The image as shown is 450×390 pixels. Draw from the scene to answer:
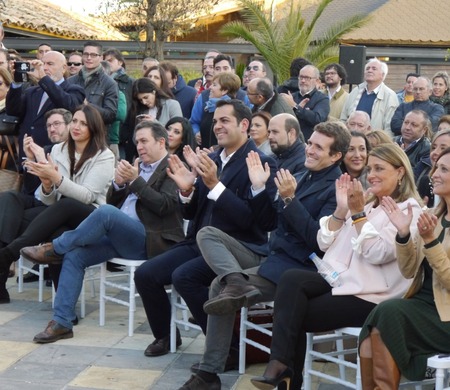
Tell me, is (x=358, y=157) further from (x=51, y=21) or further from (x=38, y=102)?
(x=51, y=21)

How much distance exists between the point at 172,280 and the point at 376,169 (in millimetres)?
1646

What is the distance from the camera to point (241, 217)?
591cm

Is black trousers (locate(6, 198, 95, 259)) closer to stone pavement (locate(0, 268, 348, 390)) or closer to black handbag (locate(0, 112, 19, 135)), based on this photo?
stone pavement (locate(0, 268, 348, 390))

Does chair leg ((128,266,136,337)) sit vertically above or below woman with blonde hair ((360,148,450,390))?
below

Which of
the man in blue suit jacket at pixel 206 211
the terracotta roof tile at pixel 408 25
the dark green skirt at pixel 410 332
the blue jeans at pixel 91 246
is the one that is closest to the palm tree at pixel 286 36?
the terracotta roof tile at pixel 408 25

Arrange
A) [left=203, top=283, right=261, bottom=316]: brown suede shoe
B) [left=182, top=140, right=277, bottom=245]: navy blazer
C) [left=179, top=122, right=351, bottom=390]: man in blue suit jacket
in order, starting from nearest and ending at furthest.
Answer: [left=203, top=283, right=261, bottom=316]: brown suede shoe
[left=179, top=122, right=351, bottom=390]: man in blue suit jacket
[left=182, top=140, right=277, bottom=245]: navy blazer

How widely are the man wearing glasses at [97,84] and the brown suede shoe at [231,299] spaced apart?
13.5 ft

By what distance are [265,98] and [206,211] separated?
280 cm

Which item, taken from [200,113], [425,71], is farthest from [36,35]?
[200,113]

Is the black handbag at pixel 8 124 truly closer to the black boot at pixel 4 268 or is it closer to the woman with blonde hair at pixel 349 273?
the black boot at pixel 4 268

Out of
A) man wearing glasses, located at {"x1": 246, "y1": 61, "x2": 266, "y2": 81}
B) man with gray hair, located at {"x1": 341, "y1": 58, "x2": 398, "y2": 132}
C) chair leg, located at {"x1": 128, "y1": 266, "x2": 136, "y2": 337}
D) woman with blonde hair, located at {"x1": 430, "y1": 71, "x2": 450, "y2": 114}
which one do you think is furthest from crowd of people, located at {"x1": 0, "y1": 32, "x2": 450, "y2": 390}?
woman with blonde hair, located at {"x1": 430, "y1": 71, "x2": 450, "y2": 114}

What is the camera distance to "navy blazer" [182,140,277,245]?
5906mm

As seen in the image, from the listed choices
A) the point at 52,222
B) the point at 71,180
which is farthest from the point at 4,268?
the point at 71,180

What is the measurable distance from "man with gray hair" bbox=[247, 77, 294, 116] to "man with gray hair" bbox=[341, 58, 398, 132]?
1.57m
